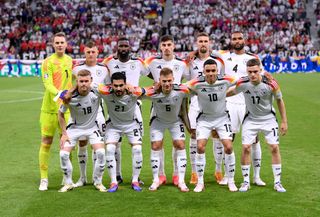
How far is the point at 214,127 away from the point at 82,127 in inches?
83.2

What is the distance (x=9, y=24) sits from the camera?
4378cm

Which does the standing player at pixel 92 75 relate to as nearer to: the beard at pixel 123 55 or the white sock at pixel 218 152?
the beard at pixel 123 55

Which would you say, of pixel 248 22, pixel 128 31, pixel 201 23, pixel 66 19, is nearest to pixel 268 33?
pixel 248 22

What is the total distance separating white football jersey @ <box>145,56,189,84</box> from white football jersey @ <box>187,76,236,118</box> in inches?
26.9

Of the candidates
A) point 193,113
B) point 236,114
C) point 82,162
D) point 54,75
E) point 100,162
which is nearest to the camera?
point 100,162

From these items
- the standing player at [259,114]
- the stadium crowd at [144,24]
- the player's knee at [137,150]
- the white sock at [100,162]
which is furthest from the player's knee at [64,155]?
the stadium crowd at [144,24]

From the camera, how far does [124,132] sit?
924 centimetres

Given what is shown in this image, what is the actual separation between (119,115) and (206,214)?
2.50 m

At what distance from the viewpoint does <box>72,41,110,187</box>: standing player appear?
942 cm

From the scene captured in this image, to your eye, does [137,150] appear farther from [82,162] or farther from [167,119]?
[82,162]

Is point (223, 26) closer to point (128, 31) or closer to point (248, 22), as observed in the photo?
point (248, 22)

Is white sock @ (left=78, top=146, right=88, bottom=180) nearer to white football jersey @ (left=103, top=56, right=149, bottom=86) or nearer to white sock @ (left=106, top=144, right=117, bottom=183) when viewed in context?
white sock @ (left=106, top=144, right=117, bottom=183)

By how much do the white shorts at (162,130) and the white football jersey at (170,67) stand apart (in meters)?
0.81

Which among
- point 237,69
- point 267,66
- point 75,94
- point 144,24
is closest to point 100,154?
point 75,94
